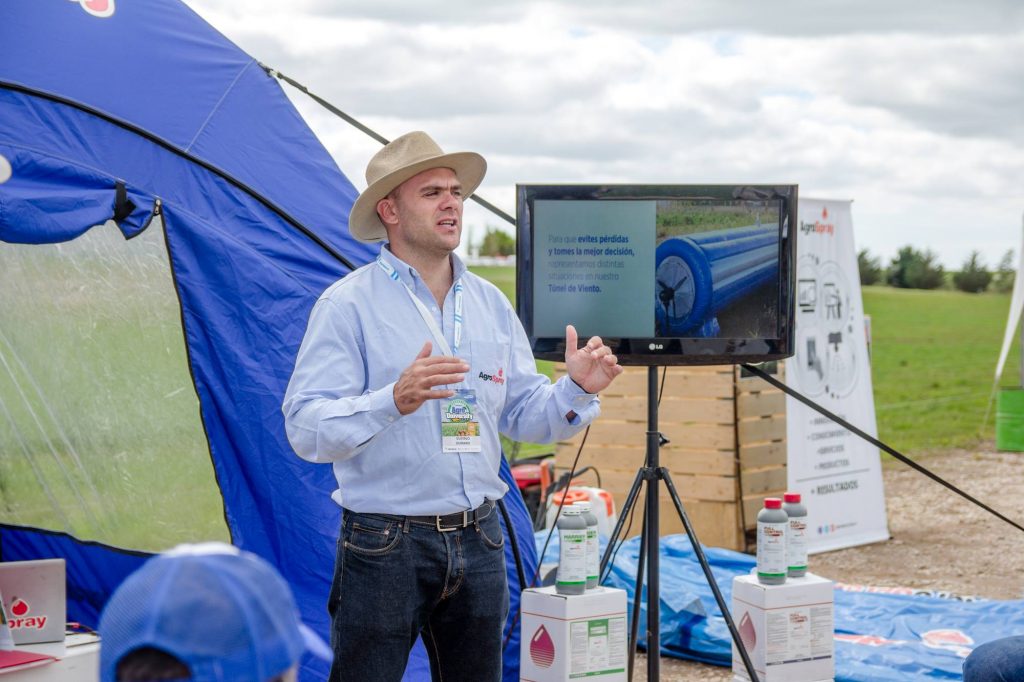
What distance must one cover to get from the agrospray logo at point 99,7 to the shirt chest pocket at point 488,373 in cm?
211

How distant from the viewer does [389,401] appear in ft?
8.23

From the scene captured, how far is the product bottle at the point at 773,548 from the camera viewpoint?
3.96m

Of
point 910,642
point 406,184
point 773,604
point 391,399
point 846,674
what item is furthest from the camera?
point 910,642

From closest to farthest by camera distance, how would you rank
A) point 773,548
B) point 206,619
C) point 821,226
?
1. point 206,619
2. point 773,548
3. point 821,226

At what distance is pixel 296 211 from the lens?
403 cm

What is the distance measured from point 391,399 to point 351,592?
1.66 feet

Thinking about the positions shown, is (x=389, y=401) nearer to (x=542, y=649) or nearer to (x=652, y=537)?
(x=542, y=649)

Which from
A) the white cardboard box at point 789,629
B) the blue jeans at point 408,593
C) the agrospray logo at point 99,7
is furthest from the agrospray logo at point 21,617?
the white cardboard box at point 789,629

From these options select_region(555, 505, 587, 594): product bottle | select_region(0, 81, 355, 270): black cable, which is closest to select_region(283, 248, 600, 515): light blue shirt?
select_region(555, 505, 587, 594): product bottle

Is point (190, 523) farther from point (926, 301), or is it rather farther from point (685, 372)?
point (926, 301)

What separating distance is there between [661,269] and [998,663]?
61.2 inches

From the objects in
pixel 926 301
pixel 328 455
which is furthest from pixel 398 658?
pixel 926 301

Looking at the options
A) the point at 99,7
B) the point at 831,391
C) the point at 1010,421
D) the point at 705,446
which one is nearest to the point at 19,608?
the point at 99,7

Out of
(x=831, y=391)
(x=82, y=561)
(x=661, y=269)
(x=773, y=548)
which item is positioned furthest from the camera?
(x=831, y=391)
